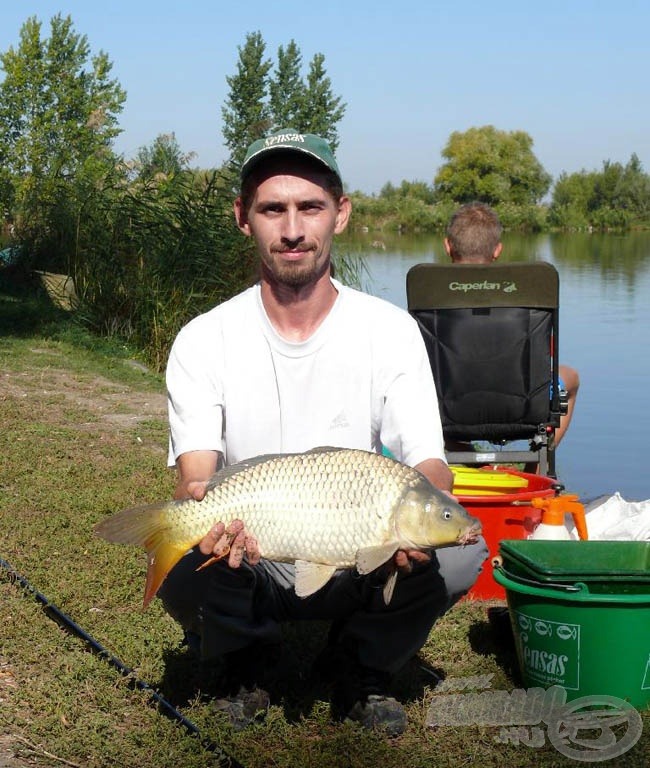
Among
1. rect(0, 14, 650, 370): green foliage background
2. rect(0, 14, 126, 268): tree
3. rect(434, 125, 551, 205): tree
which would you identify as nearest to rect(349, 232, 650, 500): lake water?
rect(0, 14, 650, 370): green foliage background

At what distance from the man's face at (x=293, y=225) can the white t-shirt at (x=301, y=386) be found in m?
0.15

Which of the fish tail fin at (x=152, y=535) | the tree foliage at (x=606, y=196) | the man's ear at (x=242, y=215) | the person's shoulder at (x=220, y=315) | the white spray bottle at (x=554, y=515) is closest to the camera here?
the fish tail fin at (x=152, y=535)

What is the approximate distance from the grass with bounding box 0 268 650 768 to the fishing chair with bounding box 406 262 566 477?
48.1 inches

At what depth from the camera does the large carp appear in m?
2.63

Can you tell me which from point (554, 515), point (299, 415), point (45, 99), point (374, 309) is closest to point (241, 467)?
point (299, 415)

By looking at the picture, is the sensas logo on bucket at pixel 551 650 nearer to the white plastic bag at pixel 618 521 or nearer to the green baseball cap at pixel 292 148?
the white plastic bag at pixel 618 521

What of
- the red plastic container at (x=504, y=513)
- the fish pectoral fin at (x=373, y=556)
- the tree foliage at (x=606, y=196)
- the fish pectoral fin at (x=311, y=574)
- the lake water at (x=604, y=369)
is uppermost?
the tree foliage at (x=606, y=196)

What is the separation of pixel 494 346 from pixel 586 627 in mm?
2147

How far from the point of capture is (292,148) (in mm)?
3008

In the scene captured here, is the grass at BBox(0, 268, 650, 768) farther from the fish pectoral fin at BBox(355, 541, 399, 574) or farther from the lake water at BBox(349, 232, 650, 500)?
the lake water at BBox(349, 232, 650, 500)

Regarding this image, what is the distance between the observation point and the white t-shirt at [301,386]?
9.95 ft

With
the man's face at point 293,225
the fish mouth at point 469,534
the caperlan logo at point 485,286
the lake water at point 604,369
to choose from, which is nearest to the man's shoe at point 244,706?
the fish mouth at point 469,534

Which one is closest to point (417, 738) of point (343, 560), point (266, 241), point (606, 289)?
point (343, 560)

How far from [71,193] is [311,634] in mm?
10562
